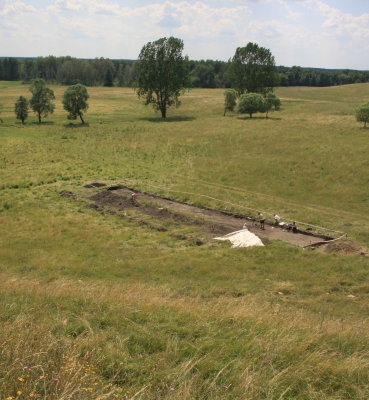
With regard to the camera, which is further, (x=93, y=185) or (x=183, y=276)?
(x=93, y=185)

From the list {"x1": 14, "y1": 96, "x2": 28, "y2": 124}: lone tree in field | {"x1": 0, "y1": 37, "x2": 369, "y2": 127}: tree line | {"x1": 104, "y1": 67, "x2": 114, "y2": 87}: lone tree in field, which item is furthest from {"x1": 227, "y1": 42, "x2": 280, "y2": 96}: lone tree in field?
{"x1": 104, "y1": 67, "x2": 114, "y2": 87}: lone tree in field

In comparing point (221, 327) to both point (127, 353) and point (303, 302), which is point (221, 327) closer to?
point (127, 353)

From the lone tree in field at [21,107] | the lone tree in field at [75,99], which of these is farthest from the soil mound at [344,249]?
the lone tree in field at [21,107]

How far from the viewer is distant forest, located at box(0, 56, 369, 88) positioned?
531 ft

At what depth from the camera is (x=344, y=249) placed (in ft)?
65.6

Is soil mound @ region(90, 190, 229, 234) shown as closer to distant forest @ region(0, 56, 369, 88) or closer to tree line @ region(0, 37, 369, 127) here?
tree line @ region(0, 37, 369, 127)

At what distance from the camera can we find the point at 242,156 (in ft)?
140

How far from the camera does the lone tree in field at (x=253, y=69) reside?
87.2 m

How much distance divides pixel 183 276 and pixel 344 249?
28.3 feet

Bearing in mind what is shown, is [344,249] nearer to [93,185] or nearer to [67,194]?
[67,194]

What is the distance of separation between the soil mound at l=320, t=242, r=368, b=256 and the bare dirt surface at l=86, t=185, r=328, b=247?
1220mm

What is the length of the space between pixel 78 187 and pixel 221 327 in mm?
27647

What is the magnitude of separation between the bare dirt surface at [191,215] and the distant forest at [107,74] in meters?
123

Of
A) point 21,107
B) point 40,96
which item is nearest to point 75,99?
point 40,96
